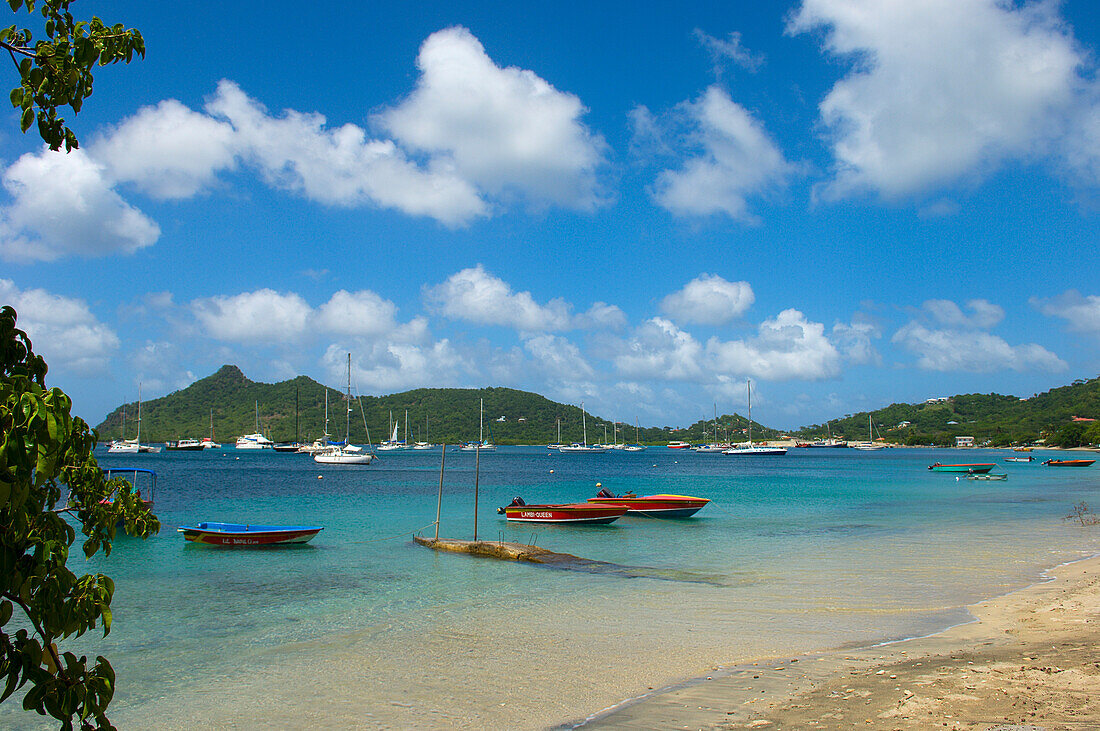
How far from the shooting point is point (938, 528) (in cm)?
3145

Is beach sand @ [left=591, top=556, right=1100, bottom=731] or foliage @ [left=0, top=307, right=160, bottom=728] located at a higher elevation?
foliage @ [left=0, top=307, right=160, bottom=728]

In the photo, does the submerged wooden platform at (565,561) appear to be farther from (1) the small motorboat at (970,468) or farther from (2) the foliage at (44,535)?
(1) the small motorboat at (970,468)

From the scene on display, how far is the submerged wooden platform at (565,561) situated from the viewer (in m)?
20.4

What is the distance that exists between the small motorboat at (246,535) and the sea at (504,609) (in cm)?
43

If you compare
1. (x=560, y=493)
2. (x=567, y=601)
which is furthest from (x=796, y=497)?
(x=567, y=601)

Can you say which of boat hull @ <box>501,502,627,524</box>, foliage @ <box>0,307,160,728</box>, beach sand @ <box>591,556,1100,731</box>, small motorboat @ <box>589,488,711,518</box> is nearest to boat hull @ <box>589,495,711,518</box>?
small motorboat @ <box>589,488,711,518</box>

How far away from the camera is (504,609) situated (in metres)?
16.4

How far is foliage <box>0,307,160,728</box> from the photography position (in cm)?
245

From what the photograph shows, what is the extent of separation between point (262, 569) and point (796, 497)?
40.3m

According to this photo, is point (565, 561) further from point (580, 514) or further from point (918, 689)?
point (918, 689)

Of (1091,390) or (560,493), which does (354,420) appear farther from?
(1091,390)

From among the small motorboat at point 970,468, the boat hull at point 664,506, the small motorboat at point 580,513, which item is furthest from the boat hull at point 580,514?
the small motorboat at point 970,468

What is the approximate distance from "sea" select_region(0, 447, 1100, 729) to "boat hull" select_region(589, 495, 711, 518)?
1.74 feet

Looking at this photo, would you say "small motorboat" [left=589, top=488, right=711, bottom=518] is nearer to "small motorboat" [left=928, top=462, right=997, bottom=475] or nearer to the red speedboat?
"small motorboat" [left=928, top=462, right=997, bottom=475]
